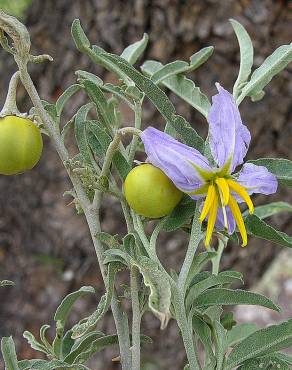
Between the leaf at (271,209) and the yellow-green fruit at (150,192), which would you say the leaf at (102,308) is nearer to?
the yellow-green fruit at (150,192)

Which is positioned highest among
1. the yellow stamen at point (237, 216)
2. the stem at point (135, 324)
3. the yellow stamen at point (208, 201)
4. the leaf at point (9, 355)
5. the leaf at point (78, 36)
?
the leaf at point (78, 36)

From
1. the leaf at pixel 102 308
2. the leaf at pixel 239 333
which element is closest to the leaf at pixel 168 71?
the leaf at pixel 102 308

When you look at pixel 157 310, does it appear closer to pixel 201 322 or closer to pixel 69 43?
pixel 201 322

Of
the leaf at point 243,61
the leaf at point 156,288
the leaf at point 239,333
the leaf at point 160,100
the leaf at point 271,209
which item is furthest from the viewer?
the leaf at point 271,209

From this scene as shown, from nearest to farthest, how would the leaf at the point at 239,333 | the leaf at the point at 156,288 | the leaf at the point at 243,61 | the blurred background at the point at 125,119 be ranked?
the leaf at the point at 156,288, the leaf at the point at 243,61, the leaf at the point at 239,333, the blurred background at the point at 125,119

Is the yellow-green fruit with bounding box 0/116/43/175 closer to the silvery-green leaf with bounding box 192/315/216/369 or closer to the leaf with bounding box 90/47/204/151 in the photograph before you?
the leaf with bounding box 90/47/204/151

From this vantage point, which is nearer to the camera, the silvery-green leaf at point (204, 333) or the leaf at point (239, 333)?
the silvery-green leaf at point (204, 333)

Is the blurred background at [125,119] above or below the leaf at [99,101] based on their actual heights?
below
